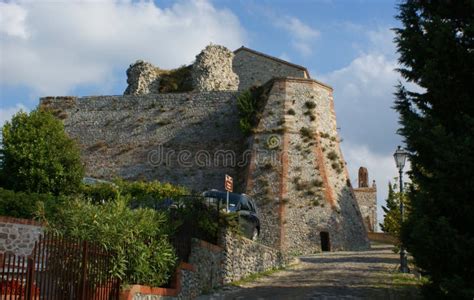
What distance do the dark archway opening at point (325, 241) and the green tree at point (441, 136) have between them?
56.7 feet

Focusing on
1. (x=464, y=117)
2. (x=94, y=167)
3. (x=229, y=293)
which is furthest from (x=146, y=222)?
(x=94, y=167)

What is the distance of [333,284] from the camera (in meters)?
16.5

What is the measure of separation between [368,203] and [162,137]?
785 inches

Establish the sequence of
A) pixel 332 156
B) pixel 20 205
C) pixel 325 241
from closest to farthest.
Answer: pixel 20 205
pixel 325 241
pixel 332 156

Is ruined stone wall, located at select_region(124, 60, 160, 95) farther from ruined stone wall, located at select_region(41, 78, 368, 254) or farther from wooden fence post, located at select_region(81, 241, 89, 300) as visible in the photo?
wooden fence post, located at select_region(81, 241, 89, 300)

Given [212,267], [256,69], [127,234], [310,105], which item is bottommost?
[212,267]

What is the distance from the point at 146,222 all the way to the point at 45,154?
1334 centimetres

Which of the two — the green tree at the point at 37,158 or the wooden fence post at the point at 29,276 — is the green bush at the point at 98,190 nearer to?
the green tree at the point at 37,158

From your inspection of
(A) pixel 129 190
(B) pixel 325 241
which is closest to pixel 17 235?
(A) pixel 129 190

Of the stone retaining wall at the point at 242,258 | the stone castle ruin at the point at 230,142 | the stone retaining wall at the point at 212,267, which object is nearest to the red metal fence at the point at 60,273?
the stone retaining wall at the point at 212,267

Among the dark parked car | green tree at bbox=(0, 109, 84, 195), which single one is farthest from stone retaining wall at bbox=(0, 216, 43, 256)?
green tree at bbox=(0, 109, 84, 195)

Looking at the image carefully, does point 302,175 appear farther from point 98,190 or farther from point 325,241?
point 98,190

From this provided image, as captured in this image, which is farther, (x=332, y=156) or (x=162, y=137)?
(x=162, y=137)

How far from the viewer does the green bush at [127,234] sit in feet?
41.4
